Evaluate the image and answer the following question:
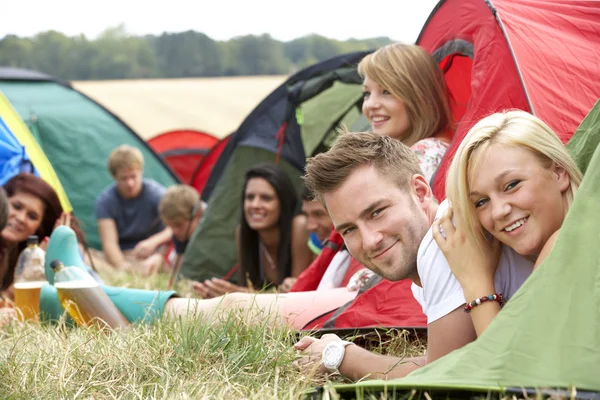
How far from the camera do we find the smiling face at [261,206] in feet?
16.2

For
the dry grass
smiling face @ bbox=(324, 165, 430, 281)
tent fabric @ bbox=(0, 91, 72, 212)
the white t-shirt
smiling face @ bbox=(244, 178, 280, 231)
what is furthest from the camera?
the dry grass

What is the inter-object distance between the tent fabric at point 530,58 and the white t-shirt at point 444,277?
2.89 ft

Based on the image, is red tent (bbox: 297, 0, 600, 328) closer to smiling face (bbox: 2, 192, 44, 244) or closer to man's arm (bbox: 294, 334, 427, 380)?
man's arm (bbox: 294, 334, 427, 380)

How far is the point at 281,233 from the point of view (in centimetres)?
493

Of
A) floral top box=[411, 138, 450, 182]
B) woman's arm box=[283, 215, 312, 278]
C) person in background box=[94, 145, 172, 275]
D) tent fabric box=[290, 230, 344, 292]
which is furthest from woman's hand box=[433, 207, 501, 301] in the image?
person in background box=[94, 145, 172, 275]

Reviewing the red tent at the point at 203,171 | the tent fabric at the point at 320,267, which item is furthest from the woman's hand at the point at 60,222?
the red tent at the point at 203,171

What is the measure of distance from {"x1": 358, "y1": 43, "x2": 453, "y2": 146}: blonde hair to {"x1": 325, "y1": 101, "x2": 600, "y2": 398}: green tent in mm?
1633

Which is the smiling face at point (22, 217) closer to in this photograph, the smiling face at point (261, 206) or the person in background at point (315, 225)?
the smiling face at point (261, 206)

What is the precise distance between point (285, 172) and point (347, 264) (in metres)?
1.69

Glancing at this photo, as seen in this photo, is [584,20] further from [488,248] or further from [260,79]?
[260,79]

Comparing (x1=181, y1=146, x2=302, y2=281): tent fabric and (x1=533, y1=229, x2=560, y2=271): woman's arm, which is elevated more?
(x1=533, y1=229, x2=560, y2=271): woman's arm

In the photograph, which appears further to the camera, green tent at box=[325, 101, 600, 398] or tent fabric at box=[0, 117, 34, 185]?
tent fabric at box=[0, 117, 34, 185]

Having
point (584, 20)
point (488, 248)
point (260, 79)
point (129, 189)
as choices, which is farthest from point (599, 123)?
point (260, 79)

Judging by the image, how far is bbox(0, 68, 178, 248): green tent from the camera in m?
7.44
